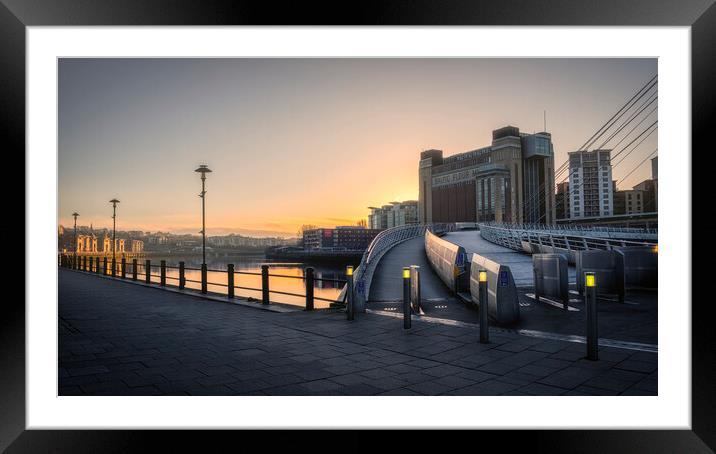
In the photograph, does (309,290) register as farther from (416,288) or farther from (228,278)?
(228,278)

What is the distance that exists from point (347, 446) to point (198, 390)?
1474 mm

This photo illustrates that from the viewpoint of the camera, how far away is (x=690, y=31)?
3805 millimetres

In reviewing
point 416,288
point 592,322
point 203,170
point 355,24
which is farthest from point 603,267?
point 203,170

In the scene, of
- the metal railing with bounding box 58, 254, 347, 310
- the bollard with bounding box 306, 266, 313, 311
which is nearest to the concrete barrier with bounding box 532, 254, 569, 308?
the metal railing with bounding box 58, 254, 347, 310

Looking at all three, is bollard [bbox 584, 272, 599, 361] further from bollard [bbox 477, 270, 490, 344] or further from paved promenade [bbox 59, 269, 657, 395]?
bollard [bbox 477, 270, 490, 344]

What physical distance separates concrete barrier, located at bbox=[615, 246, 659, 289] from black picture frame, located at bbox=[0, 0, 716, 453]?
26.1 ft

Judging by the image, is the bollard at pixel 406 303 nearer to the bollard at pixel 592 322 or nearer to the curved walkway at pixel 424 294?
the curved walkway at pixel 424 294

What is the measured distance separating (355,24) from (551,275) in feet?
23.2

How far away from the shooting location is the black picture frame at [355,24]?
140 inches

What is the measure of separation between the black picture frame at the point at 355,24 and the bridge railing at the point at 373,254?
5.06 meters

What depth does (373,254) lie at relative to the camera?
20.0 metres

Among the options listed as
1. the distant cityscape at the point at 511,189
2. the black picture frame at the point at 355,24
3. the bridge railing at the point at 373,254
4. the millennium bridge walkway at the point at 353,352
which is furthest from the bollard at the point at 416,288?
the distant cityscape at the point at 511,189

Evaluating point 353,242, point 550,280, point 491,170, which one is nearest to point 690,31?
point 550,280

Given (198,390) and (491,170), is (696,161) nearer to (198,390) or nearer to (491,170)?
(198,390)
